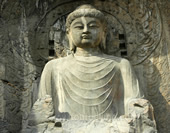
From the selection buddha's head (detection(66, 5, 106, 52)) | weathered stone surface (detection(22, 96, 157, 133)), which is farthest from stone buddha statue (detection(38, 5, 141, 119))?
weathered stone surface (detection(22, 96, 157, 133))

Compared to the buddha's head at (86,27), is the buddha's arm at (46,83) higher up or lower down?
lower down

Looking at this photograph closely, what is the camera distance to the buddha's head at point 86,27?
841 cm

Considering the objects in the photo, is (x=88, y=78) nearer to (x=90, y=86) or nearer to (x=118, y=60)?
(x=90, y=86)

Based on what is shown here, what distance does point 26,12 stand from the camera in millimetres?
9578

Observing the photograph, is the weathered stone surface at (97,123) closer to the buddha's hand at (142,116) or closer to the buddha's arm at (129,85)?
the buddha's hand at (142,116)

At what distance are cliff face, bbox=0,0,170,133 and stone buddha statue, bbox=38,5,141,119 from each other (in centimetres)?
77

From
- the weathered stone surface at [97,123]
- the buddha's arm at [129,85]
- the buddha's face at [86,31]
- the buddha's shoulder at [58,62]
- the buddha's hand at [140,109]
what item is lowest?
the weathered stone surface at [97,123]

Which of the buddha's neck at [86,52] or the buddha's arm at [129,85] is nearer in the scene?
the buddha's arm at [129,85]

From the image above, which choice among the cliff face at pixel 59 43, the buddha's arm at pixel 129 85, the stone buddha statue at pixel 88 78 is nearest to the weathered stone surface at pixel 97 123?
the stone buddha statue at pixel 88 78

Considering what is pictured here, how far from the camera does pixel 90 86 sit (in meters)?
8.05

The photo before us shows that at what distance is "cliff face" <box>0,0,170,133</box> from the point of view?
8.84 m

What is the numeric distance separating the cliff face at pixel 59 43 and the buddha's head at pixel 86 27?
913 mm

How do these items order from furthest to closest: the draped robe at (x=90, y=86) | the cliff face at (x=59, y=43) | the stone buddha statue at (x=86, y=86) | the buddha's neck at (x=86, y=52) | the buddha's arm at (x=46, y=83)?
the cliff face at (x=59, y=43), the buddha's neck at (x=86, y=52), the buddha's arm at (x=46, y=83), the draped robe at (x=90, y=86), the stone buddha statue at (x=86, y=86)

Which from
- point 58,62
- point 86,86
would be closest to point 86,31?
point 58,62
